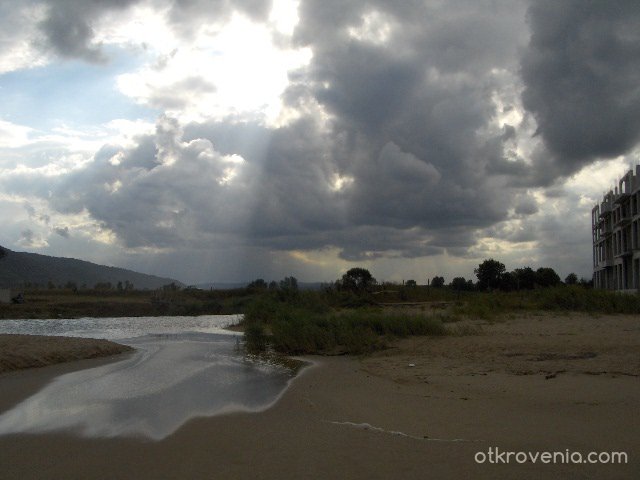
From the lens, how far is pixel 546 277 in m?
64.5

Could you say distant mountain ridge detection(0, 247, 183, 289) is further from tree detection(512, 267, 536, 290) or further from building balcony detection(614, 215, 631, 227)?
building balcony detection(614, 215, 631, 227)

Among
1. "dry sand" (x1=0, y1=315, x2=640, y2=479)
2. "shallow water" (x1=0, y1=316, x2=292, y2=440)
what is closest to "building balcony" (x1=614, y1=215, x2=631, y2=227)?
"dry sand" (x1=0, y1=315, x2=640, y2=479)

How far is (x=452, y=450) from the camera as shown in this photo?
5715 mm

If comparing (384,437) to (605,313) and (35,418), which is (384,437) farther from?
(605,313)

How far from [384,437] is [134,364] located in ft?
31.3

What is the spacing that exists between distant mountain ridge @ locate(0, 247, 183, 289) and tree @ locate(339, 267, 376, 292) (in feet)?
218

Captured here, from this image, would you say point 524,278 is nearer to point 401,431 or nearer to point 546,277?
point 546,277

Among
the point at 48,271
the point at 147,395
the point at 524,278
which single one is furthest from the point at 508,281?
the point at 48,271

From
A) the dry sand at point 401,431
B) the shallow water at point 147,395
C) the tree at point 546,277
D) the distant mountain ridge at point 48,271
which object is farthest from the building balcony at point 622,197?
the distant mountain ridge at point 48,271

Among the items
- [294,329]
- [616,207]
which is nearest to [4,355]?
[294,329]

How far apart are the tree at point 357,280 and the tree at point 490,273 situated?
19365 mm

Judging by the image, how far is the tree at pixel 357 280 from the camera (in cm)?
5043

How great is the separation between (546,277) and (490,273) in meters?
6.67

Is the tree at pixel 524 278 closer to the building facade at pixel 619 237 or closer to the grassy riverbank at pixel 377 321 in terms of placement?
the building facade at pixel 619 237
